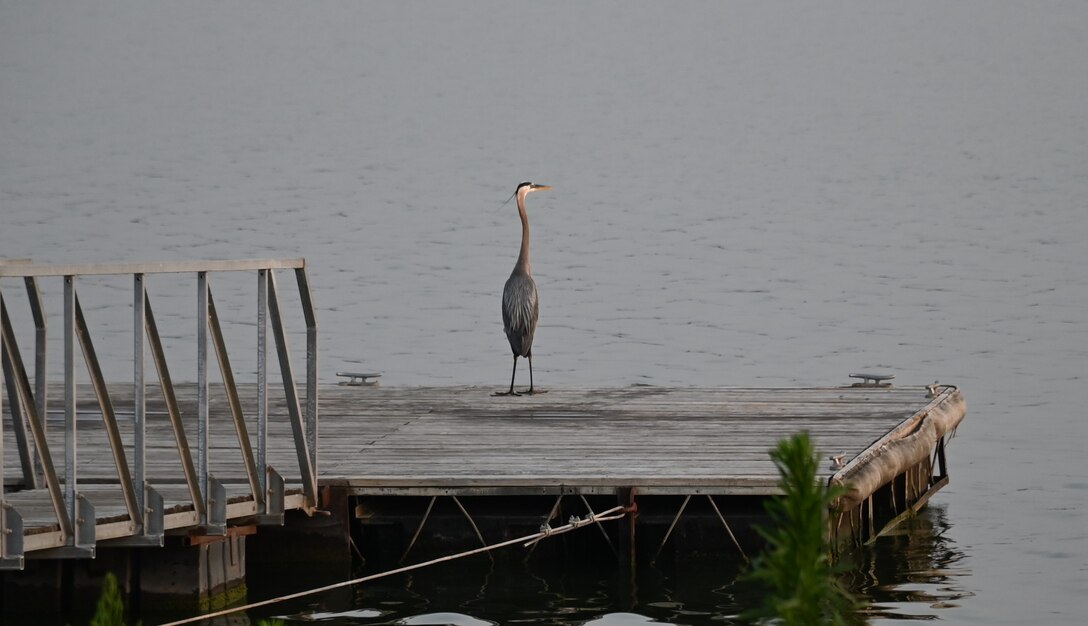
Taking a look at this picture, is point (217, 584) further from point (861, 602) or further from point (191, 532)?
point (861, 602)

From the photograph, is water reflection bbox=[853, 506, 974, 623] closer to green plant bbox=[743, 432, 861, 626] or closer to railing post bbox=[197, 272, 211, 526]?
railing post bbox=[197, 272, 211, 526]

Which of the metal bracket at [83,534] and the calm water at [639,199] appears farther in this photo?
the calm water at [639,199]

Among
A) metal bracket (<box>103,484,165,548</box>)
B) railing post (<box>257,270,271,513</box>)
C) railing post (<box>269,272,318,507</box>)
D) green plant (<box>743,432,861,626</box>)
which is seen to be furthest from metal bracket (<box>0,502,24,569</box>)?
green plant (<box>743,432,861,626</box>)

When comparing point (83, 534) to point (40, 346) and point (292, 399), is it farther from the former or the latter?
point (292, 399)

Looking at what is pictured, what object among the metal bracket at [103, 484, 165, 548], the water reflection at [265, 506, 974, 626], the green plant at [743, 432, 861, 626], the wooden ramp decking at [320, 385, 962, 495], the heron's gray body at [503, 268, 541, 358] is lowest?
the water reflection at [265, 506, 974, 626]

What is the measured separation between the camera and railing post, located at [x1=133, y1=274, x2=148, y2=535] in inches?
283

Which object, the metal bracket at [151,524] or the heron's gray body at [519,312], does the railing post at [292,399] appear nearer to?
the metal bracket at [151,524]

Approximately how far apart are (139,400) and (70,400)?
0.56 m

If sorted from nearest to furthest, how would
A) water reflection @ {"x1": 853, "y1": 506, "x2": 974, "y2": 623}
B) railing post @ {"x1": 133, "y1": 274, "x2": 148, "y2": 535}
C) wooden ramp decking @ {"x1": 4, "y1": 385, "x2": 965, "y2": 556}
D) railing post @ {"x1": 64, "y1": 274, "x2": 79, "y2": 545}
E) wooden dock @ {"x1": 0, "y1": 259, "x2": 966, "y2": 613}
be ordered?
railing post @ {"x1": 64, "y1": 274, "x2": 79, "y2": 545} < railing post @ {"x1": 133, "y1": 274, "x2": 148, "y2": 535} < wooden dock @ {"x1": 0, "y1": 259, "x2": 966, "y2": 613} < wooden ramp decking @ {"x1": 4, "y1": 385, "x2": 965, "y2": 556} < water reflection @ {"x1": 853, "y1": 506, "x2": 974, "y2": 623}

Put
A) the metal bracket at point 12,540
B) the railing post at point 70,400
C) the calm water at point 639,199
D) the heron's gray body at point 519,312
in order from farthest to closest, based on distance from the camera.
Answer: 1. the calm water at point 639,199
2. the heron's gray body at point 519,312
3. the metal bracket at point 12,540
4. the railing post at point 70,400

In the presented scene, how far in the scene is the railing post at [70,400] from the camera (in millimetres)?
6789

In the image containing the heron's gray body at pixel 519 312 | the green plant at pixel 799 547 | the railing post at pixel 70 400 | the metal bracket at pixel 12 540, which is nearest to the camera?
the green plant at pixel 799 547

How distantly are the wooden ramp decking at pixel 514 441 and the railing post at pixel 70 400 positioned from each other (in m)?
0.11

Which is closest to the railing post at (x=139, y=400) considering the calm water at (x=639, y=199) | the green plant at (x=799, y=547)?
the calm water at (x=639, y=199)
